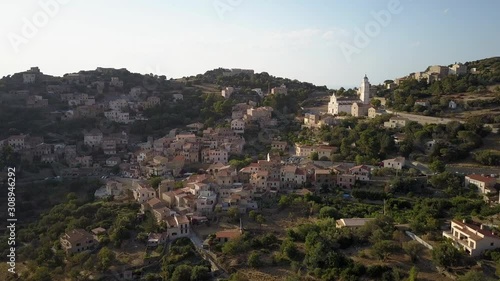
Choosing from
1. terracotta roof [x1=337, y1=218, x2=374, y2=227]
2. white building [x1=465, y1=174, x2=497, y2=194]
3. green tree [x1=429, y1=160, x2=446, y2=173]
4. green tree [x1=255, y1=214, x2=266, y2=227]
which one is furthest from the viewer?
green tree [x1=429, y1=160, x2=446, y2=173]

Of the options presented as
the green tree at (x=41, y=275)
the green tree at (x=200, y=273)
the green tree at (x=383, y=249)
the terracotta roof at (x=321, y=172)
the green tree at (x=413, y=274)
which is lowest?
the green tree at (x=41, y=275)

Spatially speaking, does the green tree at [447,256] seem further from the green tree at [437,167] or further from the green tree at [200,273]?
the green tree at [437,167]

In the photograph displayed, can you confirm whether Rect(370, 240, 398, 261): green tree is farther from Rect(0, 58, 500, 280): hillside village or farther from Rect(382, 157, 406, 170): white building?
Rect(382, 157, 406, 170): white building

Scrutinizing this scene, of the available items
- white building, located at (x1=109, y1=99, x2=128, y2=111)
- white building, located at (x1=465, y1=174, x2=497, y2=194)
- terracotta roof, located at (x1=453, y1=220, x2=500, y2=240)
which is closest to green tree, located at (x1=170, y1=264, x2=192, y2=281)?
terracotta roof, located at (x1=453, y1=220, x2=500, y2=240)

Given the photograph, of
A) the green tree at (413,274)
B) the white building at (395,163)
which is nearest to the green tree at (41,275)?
the green tree at (413,274)

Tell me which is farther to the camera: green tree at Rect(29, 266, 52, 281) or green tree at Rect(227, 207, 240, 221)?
green tree at Rect(227, 207, 240, 221)

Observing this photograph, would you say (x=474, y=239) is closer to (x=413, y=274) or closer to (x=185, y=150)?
(x=413, y=274)

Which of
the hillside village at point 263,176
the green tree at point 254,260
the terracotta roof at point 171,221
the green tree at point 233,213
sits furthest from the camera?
the green tree at point 233,213

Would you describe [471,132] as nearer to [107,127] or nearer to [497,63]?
[497,63]
